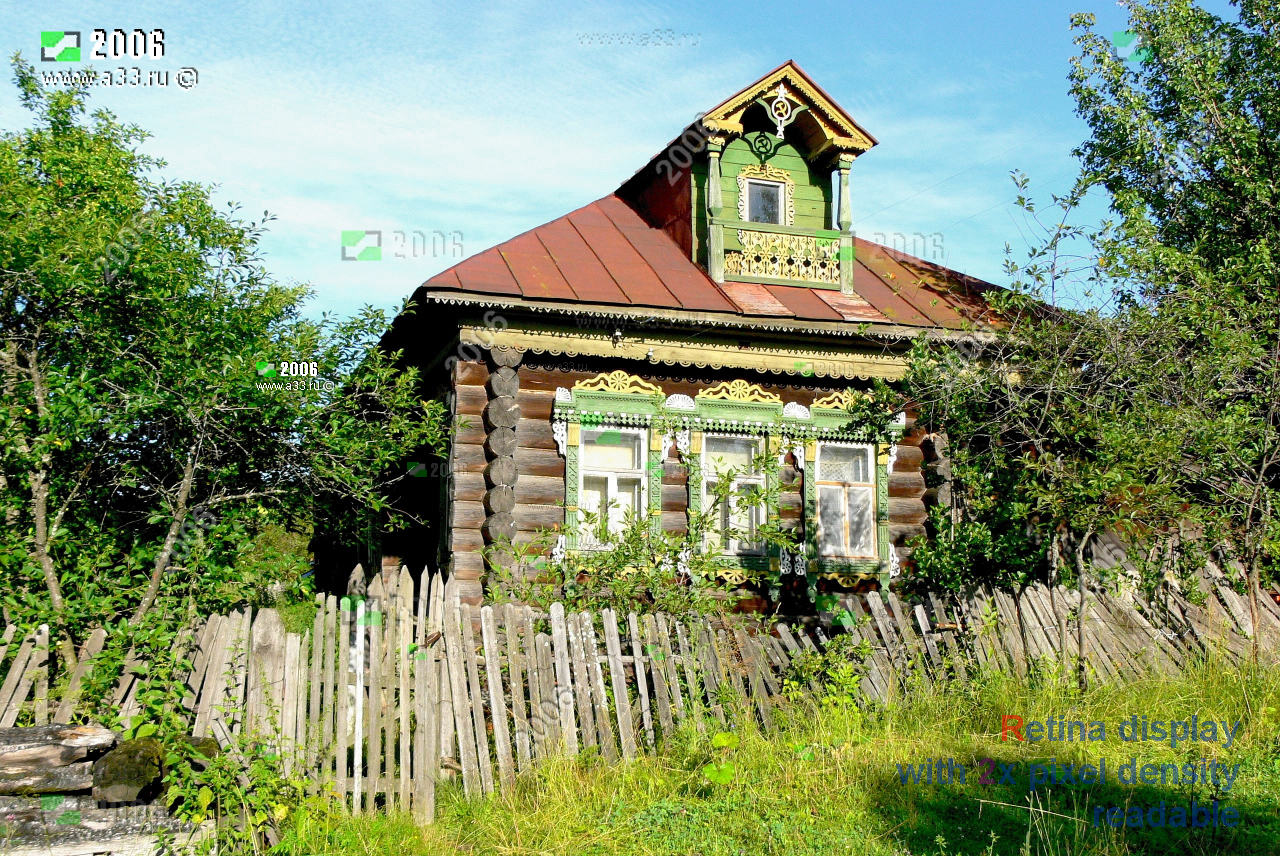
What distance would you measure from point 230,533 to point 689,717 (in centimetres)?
450

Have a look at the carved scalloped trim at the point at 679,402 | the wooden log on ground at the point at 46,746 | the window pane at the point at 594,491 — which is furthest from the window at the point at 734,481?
the wooden log on ground at the point at 46,746

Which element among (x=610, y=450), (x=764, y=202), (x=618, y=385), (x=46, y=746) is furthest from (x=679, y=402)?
(x=46, y=746)

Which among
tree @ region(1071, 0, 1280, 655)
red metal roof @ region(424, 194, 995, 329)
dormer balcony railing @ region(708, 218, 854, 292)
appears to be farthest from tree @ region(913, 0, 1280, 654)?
dormer balcony railing @ region(708, 218, 854, 292)

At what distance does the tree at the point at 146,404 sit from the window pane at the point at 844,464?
14.6 ft

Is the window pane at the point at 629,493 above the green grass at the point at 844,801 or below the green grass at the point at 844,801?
above

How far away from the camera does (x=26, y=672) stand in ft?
21.6

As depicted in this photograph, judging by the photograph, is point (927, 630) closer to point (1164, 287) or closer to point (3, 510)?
point (1164, 287)

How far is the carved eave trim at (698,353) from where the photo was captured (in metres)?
11.6

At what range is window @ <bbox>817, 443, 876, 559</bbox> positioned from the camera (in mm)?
12531

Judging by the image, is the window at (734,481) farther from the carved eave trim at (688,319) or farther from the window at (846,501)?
the carved eave trim at (688,319)

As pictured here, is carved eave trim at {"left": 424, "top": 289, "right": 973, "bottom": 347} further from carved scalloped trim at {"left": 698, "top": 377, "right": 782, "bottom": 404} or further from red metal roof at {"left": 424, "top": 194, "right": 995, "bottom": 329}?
carved scalloped trim at {"left": 698, "top": 377, "right": 782, "bottom": 404}

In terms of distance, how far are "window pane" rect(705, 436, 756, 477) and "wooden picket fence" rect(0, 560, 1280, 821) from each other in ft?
13.9

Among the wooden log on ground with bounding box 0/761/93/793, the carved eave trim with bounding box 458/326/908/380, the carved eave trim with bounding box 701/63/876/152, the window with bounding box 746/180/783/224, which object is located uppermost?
the carved eave trim with bounding box 701/63/876/152

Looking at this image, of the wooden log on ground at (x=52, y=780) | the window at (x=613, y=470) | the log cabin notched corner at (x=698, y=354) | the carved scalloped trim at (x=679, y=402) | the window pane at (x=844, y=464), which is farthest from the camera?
the window pane at (x=844, y=464)
